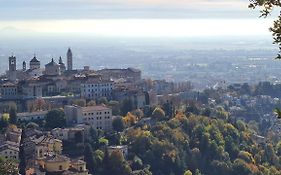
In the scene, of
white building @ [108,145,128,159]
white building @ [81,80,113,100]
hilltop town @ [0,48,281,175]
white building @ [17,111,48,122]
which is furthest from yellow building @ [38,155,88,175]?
white building @ [81,80,113,100]

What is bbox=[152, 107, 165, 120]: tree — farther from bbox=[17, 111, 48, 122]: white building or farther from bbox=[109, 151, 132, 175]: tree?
bbox=[109, 151, 132, 175]: tree

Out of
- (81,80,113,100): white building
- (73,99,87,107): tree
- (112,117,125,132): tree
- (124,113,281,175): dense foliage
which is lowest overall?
(124,113,281,175): dense foliage

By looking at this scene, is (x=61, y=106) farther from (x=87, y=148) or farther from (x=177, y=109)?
(x=87, y=148)

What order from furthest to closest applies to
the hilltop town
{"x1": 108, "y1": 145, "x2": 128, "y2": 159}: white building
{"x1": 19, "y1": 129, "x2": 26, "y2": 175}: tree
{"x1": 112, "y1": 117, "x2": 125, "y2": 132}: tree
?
{"x1": 112, "y1": 117, "x2": 125, "y2": 132}: tree
{"x1": 108, "y1": 145, "x2": 128, "y2": 159}: white building
the hilltop town
{"x1": 19, "y1": 129, "x2": 26, "y2": 175}: tree

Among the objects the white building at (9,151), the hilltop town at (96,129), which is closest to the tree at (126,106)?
the hilltop town at (96,129)

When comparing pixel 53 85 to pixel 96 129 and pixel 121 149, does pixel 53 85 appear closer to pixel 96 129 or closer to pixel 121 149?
pixel 96 129
